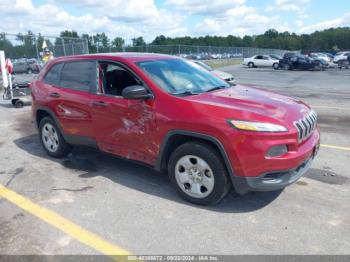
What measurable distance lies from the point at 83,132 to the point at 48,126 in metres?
1.03

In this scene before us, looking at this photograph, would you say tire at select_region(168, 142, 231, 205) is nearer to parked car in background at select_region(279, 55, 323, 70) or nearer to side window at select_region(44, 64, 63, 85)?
side window at select_region(44, 64, 63, 85)

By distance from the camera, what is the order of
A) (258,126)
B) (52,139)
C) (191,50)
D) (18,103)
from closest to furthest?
(258,126) < (52,139) < (18,103) < (191,50)

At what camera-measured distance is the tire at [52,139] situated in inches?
226

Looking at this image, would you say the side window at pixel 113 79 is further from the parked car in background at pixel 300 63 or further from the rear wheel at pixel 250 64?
the rear wheel at pixel 250 64

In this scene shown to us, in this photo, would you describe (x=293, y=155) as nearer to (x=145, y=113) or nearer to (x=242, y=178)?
(x=242, y=178)

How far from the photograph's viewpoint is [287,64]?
33.4 m

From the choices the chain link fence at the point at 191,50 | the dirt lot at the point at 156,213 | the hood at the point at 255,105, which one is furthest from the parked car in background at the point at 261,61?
the hood at the point at 255,105

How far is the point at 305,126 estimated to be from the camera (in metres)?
3.92

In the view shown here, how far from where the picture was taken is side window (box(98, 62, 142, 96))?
4733 mm

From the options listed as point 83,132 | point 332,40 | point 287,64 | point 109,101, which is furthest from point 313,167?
point 332,40

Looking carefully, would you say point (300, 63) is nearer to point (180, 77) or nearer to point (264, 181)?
point (180, 77)

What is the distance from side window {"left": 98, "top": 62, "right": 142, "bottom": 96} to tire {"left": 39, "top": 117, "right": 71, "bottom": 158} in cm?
135

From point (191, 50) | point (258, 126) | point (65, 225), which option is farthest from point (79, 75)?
point (191, 50)

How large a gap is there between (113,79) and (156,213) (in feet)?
6.75
